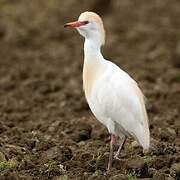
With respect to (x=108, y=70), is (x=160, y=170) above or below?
below

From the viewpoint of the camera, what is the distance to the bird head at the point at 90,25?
623cm

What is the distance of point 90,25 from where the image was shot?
626 cm

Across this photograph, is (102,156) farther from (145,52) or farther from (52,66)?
(145,52)

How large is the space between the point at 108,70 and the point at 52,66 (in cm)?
696

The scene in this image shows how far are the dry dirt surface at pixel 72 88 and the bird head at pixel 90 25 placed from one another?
158 cm

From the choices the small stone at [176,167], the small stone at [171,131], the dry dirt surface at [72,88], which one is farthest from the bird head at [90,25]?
the small stone at [171,131]

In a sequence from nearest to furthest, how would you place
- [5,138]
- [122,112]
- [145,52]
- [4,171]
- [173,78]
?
[4,171] → [122,112] → [5,138] → [173,78] → [145,52]

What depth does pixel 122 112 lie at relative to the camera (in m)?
6.07

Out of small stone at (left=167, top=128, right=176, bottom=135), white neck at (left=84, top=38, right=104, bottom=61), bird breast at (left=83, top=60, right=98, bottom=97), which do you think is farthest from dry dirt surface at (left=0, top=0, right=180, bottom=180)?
white neck at (left=84, top=38, right=104, bottom=61)

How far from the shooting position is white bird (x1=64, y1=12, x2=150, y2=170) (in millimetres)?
6074

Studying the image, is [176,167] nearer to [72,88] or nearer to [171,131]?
[171,131]

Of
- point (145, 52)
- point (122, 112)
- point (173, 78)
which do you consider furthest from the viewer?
point (145, 52)

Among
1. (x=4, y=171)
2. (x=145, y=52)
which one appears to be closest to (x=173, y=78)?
(x=145, y=52)

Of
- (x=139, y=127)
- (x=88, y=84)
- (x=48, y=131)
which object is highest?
(x=88, y=84)
